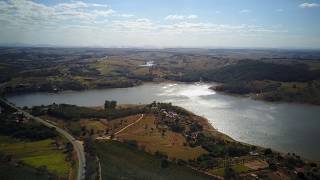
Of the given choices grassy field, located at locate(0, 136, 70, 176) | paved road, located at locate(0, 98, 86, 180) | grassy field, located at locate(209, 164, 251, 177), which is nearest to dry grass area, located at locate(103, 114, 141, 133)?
paved road, located at locate(0, 98, 86, 180)

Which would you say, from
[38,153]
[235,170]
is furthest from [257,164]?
[38,153]

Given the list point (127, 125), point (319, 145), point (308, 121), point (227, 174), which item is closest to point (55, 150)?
point (127, 125)

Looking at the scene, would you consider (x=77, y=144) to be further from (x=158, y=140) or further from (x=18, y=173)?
(x=18, y=173)

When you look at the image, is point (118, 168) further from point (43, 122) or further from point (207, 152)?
point (43, 122)

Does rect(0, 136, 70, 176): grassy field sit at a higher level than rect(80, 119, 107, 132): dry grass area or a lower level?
lower

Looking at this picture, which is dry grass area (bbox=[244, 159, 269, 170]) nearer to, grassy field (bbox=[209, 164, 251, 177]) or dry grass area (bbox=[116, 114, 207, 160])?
grassy field (bbox=[209, 164, 251, 177])

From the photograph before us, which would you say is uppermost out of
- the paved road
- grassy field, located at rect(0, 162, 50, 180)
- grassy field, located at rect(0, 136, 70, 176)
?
grassy field, located at rect(0, 162, 50, 180)
